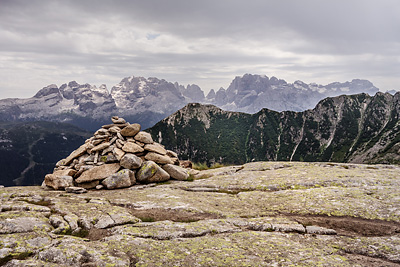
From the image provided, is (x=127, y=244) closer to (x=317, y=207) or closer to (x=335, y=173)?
(x=317, y=207)

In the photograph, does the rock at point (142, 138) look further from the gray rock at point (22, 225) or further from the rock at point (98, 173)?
the gray rock at point (22, 225)

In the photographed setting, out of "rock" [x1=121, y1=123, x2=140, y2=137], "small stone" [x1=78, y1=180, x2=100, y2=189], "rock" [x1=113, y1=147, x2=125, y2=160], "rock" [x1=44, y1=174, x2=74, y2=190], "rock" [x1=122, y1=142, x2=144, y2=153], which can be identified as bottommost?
"small stone" [x1=78, y1=180, x2=100, y2=189]

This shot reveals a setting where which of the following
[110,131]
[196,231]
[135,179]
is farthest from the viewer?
[110,131]

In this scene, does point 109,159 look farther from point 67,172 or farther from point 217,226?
point 217,226

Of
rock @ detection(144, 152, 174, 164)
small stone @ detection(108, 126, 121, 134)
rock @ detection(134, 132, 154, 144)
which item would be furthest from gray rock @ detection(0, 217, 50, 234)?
small stone @ detection(108, 126, 121, 134)

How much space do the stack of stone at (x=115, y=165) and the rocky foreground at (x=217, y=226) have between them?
246 centimetres

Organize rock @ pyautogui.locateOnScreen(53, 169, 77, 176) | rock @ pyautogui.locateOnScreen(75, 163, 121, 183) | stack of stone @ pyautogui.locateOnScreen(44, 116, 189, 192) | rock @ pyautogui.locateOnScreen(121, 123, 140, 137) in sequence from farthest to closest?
rock @ pyautogui.locateOnScreen(121, 123, 140, 137) → rock @ pyautogui.locateOnScreen(53, 169, 77, 176) → rock @ pyautogui.locateOnScreen(75, 163, 121, 183) → stack of stone @ pyautogui.locateOnScreen(44, 116, 189, 192)

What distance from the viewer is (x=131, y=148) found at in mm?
24672

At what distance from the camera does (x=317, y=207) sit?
45.8 feet

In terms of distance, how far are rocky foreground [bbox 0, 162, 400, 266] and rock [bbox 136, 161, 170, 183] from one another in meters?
2.86

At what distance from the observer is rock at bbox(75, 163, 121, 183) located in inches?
832

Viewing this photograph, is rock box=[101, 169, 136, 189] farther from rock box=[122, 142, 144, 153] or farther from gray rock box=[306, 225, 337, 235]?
gray rock box=[306, 225, 337, 235]

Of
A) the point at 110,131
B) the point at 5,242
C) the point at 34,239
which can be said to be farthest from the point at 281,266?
the point at 110,131

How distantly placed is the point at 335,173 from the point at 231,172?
32.8ft
